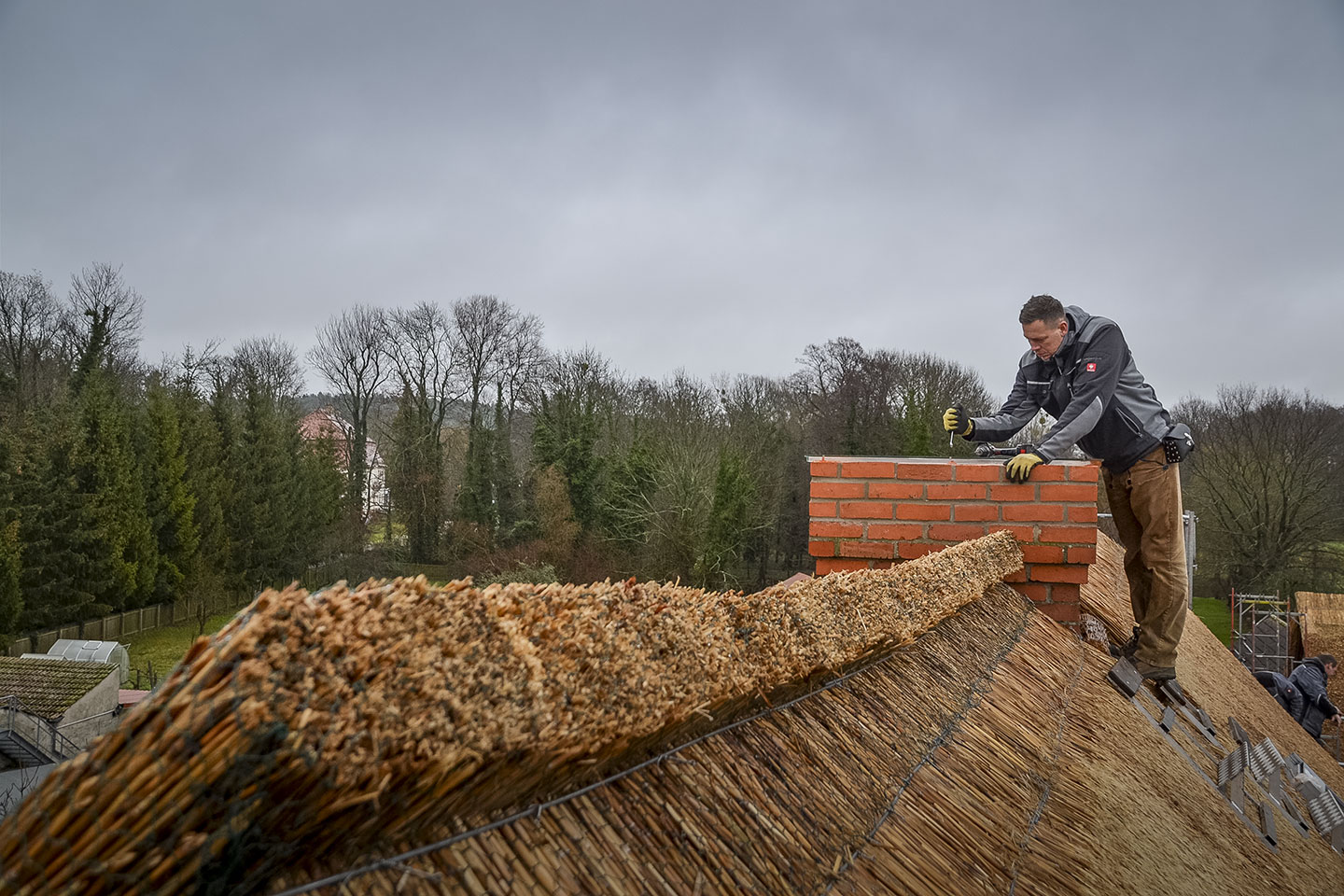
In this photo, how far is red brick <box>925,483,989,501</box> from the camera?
4.83 m

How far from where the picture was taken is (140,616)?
95.5ft

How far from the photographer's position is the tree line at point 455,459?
1068 inches

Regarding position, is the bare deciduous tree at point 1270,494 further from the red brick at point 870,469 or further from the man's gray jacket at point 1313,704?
the red brick at point 870,469

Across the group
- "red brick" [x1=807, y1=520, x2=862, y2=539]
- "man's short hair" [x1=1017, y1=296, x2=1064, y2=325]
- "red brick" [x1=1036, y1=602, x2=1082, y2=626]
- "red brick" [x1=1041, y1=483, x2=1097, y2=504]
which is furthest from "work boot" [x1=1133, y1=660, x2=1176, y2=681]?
"man's short hair" [x1=1017, y1=296, x2=1064, y2=325]

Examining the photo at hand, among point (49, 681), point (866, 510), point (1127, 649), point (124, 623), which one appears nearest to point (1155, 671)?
point (1127, 649)

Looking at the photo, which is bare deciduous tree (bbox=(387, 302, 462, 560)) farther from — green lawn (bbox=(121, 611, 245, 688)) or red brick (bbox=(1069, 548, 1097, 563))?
red brick (bbox=(1069, 548, 1097, 563))

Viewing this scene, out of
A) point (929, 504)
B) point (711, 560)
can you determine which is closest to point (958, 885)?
point (929, 504)

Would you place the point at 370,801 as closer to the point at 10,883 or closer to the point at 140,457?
the point at 10,883

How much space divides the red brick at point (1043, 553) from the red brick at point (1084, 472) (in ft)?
1.34

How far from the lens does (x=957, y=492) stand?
4836 millimetres

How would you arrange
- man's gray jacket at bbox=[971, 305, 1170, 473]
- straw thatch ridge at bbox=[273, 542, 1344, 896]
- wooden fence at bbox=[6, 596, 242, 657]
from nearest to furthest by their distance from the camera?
straw thatch ridge at bbox=[273, 542, 1344, 896], man's gray jacket at bbox=[971, 305, 1170, 473], wooden fence at bbox=[6, 596, 242, 657]

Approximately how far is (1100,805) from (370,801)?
259cm

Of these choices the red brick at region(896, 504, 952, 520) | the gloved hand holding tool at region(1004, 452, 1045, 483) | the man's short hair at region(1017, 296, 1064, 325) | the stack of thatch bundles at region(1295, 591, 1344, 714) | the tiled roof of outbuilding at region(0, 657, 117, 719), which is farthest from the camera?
the stack of thatch bundles at region(1295, 591, 1344, 714)

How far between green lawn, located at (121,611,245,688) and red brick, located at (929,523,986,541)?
1020 inches
